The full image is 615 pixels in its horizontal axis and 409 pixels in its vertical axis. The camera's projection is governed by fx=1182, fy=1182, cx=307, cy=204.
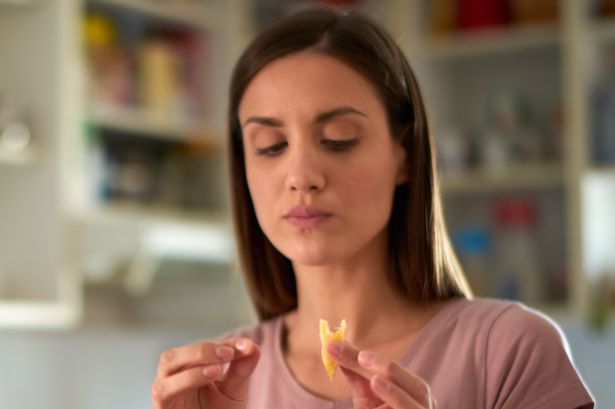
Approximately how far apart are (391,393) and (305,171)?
11.0 inches

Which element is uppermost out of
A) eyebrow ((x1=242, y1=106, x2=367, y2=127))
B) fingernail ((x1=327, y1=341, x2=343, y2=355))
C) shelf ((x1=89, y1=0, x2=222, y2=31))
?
shelf ((x1=89, y1=0, x2=222, y2=31))

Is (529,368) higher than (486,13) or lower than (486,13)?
lower

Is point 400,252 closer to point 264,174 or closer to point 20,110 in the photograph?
point 264,174

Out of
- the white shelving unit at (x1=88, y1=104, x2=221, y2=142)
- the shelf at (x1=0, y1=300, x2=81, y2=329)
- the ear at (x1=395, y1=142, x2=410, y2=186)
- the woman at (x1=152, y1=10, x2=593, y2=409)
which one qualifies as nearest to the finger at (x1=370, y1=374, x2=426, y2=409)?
the woman at (x1=152, y1=10, x2=593, y2=409)

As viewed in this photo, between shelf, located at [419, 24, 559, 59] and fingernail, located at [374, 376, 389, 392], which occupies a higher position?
shelf, located at [419, 24, 559, 59]

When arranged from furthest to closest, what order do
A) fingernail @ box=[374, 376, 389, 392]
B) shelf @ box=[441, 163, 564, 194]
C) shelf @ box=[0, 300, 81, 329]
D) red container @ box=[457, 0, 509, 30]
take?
red container @ box=[457, 0, 509, 30], shelf @ box=[441, 163, 564, 194], shelf @ box=[0, 300, 81, 329], fingernail @ box=[374, 376, 389, 392]

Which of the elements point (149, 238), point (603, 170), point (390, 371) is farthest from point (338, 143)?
point (603, 170)

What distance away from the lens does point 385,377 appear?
39.2 inches

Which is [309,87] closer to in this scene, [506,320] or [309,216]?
[309,216]

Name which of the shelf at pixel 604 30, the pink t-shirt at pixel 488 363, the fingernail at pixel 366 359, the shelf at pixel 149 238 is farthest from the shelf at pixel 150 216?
the fingernail at pixel 366 359

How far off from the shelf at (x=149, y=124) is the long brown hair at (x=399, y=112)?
1.54m

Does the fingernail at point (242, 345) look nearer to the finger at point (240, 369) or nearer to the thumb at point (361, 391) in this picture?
the finger at point (240, 369)

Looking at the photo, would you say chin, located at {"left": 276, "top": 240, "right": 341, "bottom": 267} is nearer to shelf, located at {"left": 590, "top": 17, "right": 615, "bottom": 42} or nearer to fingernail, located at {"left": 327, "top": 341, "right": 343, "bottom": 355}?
fingernail, located at {"left": 327, "top": 341, "right": 343, "bottom": 355}

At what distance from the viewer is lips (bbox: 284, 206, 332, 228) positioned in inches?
46.8
